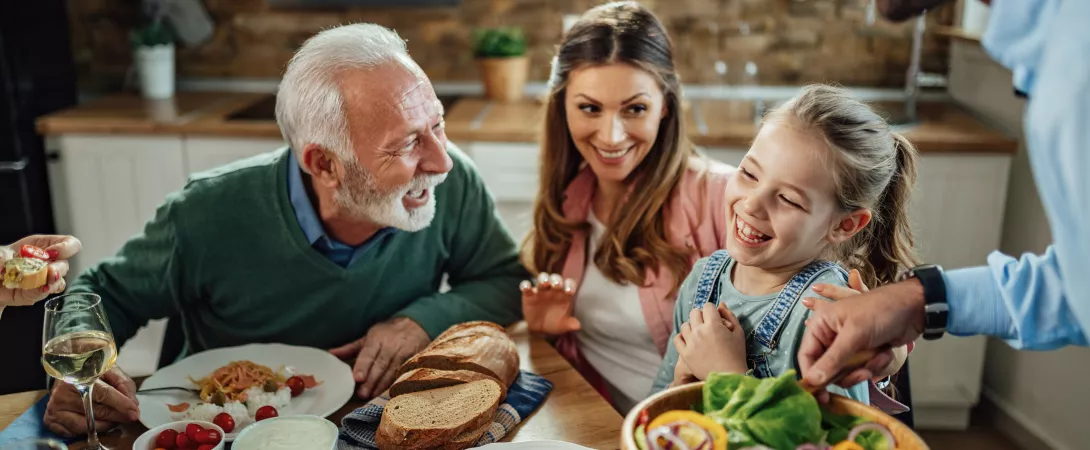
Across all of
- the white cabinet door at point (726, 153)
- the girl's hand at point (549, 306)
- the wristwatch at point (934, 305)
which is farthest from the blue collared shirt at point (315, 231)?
the white cabinet door at point (726, 153)

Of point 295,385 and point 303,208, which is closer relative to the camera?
point 295,385

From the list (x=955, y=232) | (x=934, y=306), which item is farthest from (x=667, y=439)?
(x=955, y=232)

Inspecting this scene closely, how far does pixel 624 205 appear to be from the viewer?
1916 mm

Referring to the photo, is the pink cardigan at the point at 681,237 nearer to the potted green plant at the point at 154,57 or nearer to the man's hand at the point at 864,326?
the man's hand at the point at 864,326

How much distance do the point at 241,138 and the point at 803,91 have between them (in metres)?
2.22

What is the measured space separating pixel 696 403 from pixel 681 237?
86 cm

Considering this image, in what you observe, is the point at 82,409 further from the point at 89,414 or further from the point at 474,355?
the point at 474,355

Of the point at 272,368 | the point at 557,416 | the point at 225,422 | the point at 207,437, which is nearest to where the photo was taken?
the point at 207,437

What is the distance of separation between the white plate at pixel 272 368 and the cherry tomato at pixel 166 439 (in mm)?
93

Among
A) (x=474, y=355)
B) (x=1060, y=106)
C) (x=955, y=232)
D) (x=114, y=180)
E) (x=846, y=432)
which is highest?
(x=1060, y=106)

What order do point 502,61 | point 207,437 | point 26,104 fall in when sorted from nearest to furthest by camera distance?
point 207,437 → point 26,104 → point 502,61

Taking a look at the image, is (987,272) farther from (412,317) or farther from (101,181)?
(101,181)

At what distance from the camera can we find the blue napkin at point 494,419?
133 centimetres

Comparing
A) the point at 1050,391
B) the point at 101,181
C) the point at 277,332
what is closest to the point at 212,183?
the point at 277,332
